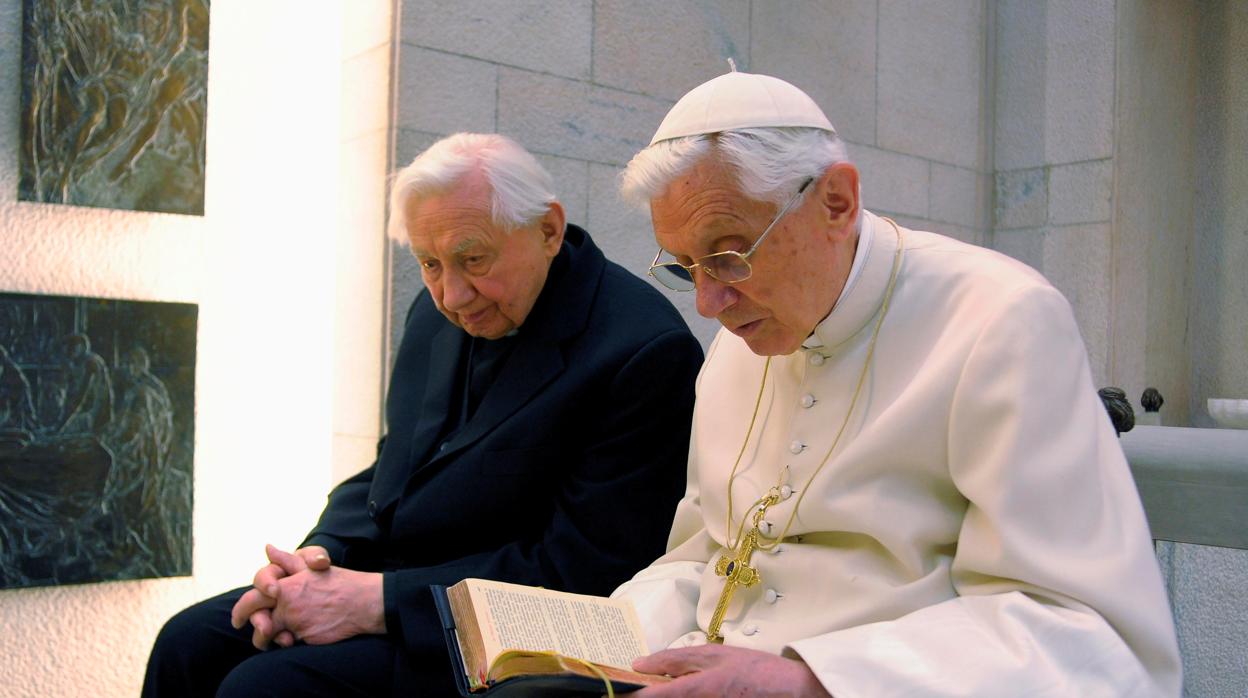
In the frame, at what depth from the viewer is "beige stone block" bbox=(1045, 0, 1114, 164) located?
630cm

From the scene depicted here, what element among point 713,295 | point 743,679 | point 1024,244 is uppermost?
point 1024,244

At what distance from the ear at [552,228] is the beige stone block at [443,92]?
1.41 m

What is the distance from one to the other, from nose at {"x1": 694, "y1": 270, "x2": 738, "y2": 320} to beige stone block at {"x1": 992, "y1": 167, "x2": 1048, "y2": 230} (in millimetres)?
4945

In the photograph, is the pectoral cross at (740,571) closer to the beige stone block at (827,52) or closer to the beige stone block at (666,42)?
the beige stone block at (666,42)

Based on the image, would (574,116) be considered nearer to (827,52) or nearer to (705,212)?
(827,52)

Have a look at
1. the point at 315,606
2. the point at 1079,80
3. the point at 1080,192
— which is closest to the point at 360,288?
the point at 315,606

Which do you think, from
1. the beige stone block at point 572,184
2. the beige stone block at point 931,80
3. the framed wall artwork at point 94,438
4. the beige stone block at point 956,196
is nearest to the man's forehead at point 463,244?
the framed wall artwork at point 94,438

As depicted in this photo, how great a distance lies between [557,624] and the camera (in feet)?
6.61

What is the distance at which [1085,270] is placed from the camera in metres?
6.36

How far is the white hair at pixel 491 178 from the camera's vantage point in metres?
3.03

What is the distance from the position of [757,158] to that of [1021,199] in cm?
503

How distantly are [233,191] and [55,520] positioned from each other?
1.29 m

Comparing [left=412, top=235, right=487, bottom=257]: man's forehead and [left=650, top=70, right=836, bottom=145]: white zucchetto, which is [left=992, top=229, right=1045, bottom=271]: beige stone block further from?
[left=650, top=70, right=836, bottom=145]: white zucchetto

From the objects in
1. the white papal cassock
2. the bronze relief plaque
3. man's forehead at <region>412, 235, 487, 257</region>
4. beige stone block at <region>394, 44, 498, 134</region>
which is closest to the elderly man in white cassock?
the white papal cassock
